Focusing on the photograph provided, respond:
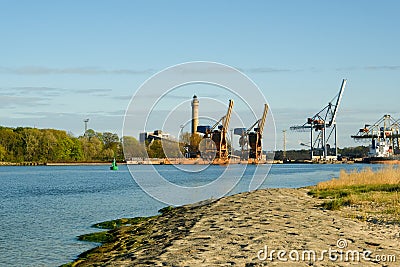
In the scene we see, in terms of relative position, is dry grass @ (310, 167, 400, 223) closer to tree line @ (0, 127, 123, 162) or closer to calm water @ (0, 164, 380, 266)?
calm water @ (0, 164, 380, 266)

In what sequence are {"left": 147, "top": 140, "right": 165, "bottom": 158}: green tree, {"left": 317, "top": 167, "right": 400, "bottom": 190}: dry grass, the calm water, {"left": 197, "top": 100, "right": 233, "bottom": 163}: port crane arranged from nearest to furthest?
the calm water < {"left": 317, "top": 167, "right": 400, "bottom": 190}: dry grass < {"left": 147, "top": 140, "right": 165, "bottom": 158}: green tree < {"left": 197, "top": 100, "right": 233, "bottom": 163}: port crane

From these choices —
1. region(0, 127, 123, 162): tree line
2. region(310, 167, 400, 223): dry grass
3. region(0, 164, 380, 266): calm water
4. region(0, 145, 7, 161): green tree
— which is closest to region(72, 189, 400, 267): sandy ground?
region(310, 167, 400, 223): dry grass

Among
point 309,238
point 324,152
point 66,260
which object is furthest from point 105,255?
point 324,152

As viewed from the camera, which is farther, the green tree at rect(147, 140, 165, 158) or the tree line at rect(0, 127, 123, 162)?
the tree line at rect(0, 127, 123, 162)

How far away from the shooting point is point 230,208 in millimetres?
22766

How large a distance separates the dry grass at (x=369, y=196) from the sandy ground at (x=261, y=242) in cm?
105

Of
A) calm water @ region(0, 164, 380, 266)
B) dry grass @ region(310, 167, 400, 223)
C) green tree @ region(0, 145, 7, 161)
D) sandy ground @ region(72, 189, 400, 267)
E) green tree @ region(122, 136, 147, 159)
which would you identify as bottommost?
calm water @ region(0, 164, 380, 266)

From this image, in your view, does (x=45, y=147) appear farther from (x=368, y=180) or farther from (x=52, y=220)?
(x=368, y=180)

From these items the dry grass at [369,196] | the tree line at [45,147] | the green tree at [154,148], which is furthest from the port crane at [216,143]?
the tree line at [45,147]

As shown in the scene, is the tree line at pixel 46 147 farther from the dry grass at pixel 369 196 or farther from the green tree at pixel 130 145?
the dry grass at pixel 369 196

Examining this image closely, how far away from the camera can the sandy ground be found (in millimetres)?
12273

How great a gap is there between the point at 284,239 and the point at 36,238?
41.0 ft

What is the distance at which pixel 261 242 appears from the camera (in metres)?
13.8

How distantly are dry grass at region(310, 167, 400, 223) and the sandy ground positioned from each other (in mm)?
1050
